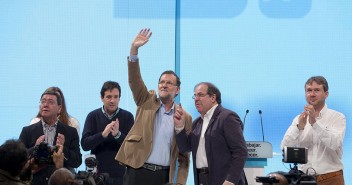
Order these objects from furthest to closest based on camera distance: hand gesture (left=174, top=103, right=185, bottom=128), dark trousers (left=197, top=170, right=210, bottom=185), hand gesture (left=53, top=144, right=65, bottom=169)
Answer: hand gesture (left=174, top=103, right=185, bottom=128), dark trousers (left=197, top=170, right=210, bottom=185), hand gesture (left=53, top=144, right=65, bottom=169)

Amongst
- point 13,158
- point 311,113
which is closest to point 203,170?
point 311,113

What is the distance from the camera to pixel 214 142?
4625 mm

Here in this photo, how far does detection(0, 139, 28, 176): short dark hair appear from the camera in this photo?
3682 millimetres

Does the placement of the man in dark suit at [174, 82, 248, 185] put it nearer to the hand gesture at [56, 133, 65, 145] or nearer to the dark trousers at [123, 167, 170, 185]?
the dark trousers at [123, 167, 170, 185]

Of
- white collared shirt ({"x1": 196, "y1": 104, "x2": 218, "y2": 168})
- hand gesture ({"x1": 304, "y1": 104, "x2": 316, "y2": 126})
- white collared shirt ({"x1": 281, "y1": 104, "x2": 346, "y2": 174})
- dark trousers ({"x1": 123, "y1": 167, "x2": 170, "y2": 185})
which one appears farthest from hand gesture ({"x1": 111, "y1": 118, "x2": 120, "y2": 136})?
hand gesture ({"x1": 304, "y1": 104, "x2": 316, "y2": 126})

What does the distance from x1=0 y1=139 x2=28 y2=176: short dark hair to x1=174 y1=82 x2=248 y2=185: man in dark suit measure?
1.34m

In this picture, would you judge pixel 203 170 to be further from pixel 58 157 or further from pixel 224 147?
pixel 58 157

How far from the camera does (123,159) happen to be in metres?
4.85

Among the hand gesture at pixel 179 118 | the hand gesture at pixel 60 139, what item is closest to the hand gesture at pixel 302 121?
the hand gesture at pixel 179 118

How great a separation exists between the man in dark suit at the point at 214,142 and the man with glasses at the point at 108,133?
670 millimetres

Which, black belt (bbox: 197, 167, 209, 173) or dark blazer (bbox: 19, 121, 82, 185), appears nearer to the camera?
black belt (bbox: 197, 167, 209, 173)

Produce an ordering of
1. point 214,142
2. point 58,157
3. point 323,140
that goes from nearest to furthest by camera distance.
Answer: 1. point 58,157
2. point 214,142
3. point 323,140

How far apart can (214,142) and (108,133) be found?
0.94 meters

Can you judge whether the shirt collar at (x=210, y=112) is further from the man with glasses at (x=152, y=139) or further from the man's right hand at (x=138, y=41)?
the man's right hand at (x=138, y=41)
